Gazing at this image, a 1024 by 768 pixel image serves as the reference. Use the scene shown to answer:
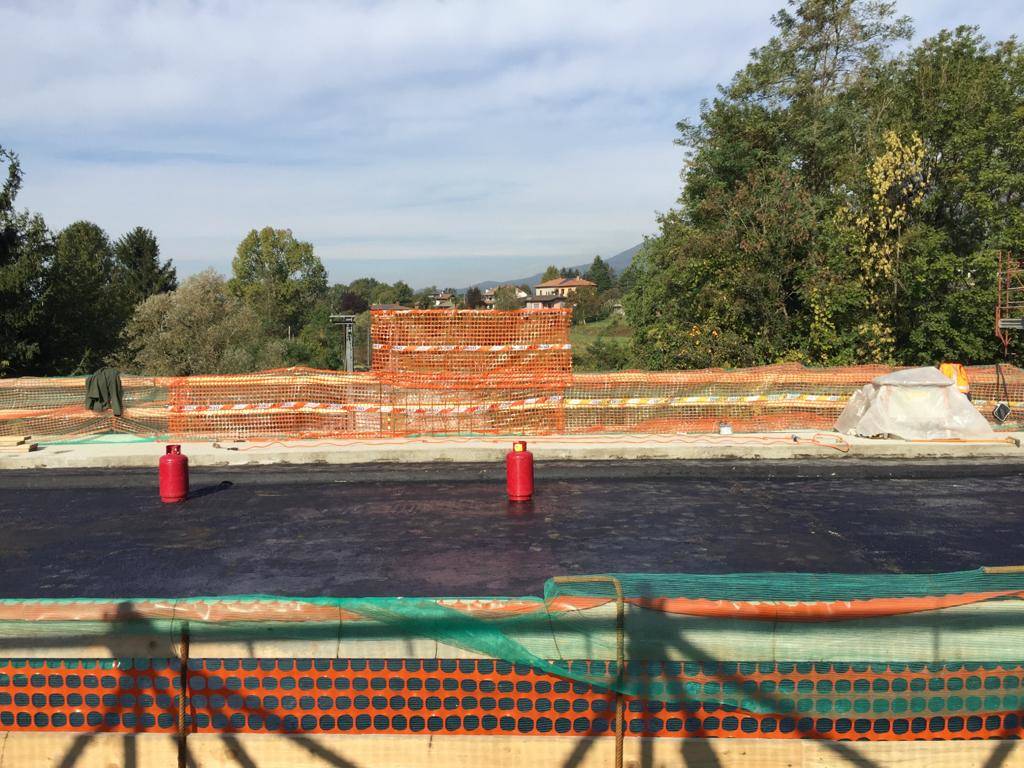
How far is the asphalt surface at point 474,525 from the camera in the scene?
28.4 ft

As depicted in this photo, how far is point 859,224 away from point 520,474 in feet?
63.3

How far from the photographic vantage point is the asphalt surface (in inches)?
341

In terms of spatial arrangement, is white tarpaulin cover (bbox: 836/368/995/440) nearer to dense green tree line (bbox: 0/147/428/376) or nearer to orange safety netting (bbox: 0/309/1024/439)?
orange safety netting (bbox: 0/309/1024/439)

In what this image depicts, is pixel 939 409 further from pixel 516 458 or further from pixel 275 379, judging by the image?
pixel 275 379

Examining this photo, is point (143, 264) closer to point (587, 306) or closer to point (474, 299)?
point (587, 306)

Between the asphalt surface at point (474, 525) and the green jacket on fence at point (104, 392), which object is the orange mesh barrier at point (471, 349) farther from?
the green jacket on fence at point (104, 392)

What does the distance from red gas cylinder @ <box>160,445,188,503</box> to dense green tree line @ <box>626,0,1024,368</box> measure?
2041cm

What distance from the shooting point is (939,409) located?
15.5 meters

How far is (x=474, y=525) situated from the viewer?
418 inches

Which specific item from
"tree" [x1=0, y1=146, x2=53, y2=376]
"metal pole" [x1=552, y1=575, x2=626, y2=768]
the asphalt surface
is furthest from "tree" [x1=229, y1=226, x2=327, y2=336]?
"metal pole" [x1=552, y1=575, x2=626, y2=768]

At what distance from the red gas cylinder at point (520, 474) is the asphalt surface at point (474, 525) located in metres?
0.22

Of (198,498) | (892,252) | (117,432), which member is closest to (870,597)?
(198,498)

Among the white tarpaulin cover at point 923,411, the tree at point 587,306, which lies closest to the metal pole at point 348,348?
the white tarpaulin cover at point 923,411

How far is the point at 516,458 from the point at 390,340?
6272 millimetres
